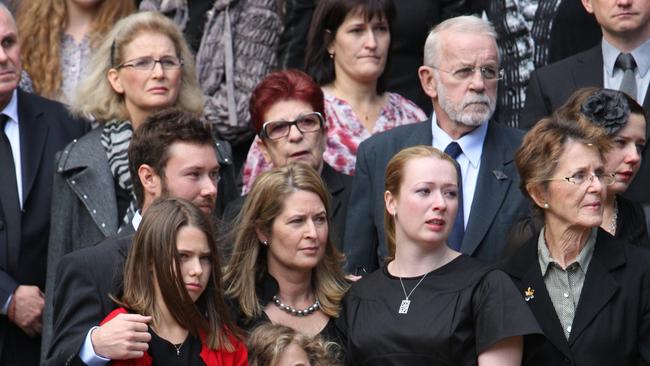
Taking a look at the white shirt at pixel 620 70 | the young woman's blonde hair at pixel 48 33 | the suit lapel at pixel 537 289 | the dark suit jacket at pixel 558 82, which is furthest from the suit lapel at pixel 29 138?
the white shirt at pixel 620 70

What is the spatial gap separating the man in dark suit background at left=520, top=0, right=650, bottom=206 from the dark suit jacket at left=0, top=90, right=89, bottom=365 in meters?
2.32

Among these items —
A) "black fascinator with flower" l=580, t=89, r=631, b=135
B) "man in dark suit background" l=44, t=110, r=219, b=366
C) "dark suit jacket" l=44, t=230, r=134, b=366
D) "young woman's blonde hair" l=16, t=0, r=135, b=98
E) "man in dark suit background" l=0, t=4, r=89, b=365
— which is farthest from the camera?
"young woman's blonde hair" l=16, t=0, r=135, b=98

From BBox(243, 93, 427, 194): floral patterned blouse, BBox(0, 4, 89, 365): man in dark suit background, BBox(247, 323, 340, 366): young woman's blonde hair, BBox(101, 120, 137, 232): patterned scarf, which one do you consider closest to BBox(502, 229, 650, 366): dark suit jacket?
BBox(247, 323, 340, 366): young woman's blonde hair

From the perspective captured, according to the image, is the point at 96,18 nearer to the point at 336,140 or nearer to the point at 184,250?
the point at 336,140

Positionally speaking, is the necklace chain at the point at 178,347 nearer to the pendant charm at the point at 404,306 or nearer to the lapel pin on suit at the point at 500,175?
the pendant charm at the point at 404,306

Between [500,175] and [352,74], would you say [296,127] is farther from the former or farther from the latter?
[500,175]

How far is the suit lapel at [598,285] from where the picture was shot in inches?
229

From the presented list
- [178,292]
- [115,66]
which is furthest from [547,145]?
[115,66]

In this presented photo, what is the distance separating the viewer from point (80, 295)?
5746 millimetres

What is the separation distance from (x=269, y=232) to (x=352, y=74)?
1.65m

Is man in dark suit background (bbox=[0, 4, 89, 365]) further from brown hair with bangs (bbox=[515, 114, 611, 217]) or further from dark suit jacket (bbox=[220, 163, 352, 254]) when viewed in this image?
brown hair with bangs (bbox=[515, 114, 611, 217])

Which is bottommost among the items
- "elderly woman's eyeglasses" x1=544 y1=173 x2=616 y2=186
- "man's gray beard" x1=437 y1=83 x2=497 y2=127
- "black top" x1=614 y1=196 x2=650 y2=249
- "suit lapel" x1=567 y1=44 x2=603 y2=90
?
"black top" x1=614 y1=196 x2=650 y2=249

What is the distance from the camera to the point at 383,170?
22.1ft

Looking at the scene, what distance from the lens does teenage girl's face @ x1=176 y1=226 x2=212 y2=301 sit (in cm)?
558
